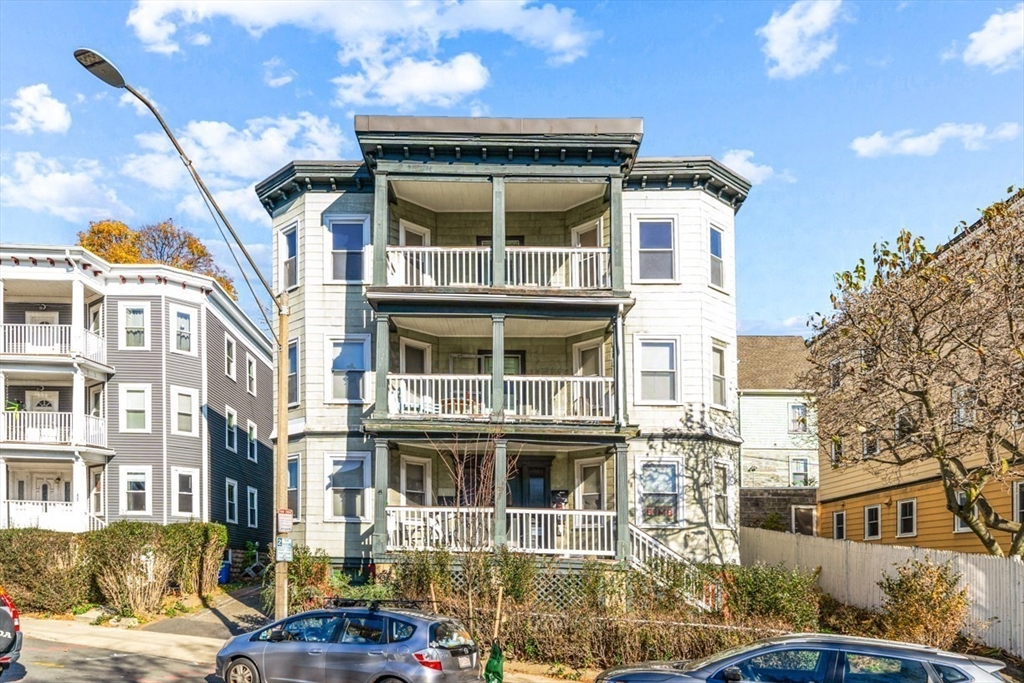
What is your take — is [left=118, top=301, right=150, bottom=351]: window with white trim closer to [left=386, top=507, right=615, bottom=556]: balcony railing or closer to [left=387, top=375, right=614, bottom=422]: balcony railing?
[left=387, top=375, right=614, bottom=422]: balcony railing

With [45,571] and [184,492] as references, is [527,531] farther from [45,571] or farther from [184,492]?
[184,492]

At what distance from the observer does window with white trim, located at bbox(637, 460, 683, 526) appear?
24969 mm

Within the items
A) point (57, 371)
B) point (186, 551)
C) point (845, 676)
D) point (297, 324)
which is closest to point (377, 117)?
point (297, 324)

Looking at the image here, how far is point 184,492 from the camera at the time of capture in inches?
1275

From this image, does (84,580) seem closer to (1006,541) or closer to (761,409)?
(1006,541)

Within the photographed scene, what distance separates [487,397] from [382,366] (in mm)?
2689

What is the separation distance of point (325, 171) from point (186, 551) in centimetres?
989

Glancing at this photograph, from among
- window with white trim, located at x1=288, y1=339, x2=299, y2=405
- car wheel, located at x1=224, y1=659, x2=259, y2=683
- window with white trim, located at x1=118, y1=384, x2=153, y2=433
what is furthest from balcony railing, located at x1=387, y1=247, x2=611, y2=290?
window with white trim, located at x1=118, y1=384, x2=153, y2=433

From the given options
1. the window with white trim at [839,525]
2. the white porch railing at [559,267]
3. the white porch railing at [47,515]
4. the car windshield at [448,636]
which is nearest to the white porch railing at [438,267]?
the white porch railing at [559,267]

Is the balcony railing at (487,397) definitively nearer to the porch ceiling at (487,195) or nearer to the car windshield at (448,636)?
the porch ceiling at (487,195)

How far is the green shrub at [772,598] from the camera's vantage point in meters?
19.0

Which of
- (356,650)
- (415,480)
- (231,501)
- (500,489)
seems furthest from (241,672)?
(231,501)

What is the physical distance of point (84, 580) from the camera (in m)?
23.0

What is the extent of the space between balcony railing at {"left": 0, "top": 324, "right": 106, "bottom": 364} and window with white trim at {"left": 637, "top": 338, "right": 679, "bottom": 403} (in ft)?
55.5
